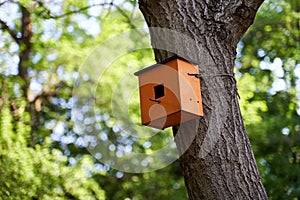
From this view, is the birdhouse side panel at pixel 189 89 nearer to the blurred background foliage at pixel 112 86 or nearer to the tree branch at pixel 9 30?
the blurred background foliage at pixel 112 86

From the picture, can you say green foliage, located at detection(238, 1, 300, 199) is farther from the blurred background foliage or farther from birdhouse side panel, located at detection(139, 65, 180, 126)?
birdhouse side panel, located at detection(139, 65, 180, 126)

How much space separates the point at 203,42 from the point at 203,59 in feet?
0.22

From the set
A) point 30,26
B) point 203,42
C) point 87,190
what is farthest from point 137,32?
point 203,42

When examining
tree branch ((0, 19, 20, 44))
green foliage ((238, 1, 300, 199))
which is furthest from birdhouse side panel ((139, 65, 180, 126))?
tree branch ((0, 19, 20, 44))

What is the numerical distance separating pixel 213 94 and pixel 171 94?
0.16 m

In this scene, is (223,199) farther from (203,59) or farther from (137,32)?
(137,32)

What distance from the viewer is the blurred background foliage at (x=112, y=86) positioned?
20.0 ft

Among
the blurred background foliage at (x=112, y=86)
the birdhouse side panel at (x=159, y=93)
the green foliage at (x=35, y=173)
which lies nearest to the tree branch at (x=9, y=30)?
the blurred background foliage at (x=112, y=86)

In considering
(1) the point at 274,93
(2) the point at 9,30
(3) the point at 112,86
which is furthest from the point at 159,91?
(1) the point at 274,93

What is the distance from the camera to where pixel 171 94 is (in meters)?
2.16

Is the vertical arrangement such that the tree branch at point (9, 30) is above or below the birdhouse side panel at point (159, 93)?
above

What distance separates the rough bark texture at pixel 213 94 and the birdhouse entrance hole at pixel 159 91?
120 mm

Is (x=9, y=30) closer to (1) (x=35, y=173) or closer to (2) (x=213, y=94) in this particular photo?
(1) (x=35, y=173)

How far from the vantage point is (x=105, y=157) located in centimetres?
635
